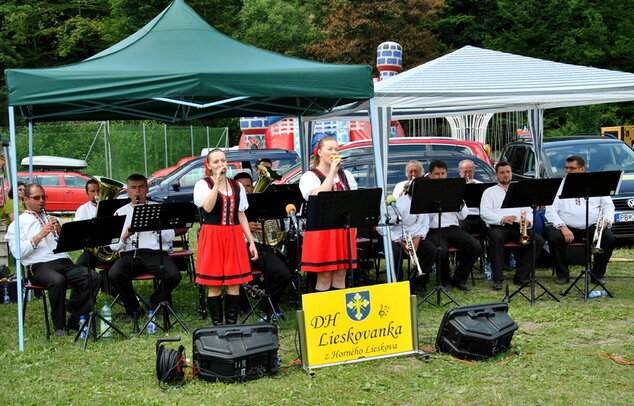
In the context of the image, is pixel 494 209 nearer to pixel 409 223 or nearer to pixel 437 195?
pixel 409 223

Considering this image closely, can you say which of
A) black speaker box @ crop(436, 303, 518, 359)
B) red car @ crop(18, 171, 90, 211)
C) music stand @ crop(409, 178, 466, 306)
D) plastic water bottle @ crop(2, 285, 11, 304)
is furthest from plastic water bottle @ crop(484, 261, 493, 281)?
red car @ crop(18, 171, 90, 211)

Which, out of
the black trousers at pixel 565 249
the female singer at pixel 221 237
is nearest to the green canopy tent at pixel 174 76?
the female singer at pixel 221 237

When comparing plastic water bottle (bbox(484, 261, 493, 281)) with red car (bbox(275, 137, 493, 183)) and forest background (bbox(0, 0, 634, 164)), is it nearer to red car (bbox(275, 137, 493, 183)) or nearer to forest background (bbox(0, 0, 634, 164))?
red car (bbox(275, 137, 493, 183))

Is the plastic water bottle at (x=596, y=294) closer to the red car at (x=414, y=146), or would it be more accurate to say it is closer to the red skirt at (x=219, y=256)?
the red skirt at (x=219, y=256)

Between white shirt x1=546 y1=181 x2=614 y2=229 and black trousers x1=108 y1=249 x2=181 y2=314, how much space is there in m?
4.60

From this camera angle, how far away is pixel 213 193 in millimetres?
6602

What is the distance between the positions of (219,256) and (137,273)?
1359 millimetres

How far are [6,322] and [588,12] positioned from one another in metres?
27.6

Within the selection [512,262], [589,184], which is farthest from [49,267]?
[512,262]

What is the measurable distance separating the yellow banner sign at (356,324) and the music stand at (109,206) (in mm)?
3354

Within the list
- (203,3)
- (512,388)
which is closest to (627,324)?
(512,388)

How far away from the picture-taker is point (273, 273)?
7680 mm

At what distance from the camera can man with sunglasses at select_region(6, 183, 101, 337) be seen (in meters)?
7.25

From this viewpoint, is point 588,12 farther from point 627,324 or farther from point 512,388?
point 512,388
